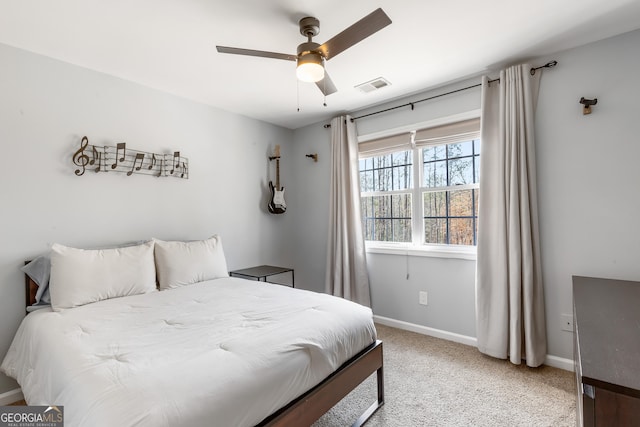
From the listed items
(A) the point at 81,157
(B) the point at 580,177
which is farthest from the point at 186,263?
(B) the point at 580,177

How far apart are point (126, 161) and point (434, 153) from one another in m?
2.98

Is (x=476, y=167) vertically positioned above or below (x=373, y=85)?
below

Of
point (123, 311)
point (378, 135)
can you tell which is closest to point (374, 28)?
point (378, 135)

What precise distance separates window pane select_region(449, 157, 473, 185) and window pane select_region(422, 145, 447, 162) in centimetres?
12

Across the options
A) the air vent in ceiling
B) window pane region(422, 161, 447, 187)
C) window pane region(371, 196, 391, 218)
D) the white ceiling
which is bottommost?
window pane region(371, 196, 391, 218)

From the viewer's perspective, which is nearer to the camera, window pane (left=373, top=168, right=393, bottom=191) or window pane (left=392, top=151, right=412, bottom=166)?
window pane (left=392, top=151, right=412, bottom=166)

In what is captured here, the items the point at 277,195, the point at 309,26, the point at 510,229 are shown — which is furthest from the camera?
the point at 277,195

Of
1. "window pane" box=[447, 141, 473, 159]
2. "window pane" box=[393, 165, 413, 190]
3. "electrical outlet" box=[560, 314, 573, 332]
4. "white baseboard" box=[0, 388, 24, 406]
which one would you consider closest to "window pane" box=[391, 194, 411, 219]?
"window pane" box=[393, 165, 413, 190]

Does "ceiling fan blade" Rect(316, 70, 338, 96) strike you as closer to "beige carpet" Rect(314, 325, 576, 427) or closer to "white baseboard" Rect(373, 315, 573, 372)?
"beige carpet" Rect(314, 325, 576, 427)

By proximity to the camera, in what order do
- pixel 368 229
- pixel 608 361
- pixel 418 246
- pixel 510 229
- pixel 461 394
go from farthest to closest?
pixel 368 229 → pixel 418 246 → pixel 510 229 → pixel 461 394 → pixel 608 361

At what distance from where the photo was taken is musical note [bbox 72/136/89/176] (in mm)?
2330

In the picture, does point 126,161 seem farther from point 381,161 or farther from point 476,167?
point 476,167

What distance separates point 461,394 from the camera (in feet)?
6.57

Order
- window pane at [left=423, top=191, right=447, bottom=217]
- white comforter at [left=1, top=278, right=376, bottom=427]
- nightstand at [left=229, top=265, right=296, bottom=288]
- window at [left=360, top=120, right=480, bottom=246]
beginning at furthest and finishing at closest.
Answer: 1. nightstand at [left=229, top=265, right=296, bottom=288]
2. window pane at [left=423, top=191, right=447, bottom=217]
3. window at [left=360, top=120, right=480, bottom=246]
4. white comforter at [left=1, top=278, right=376, bottom=427]
